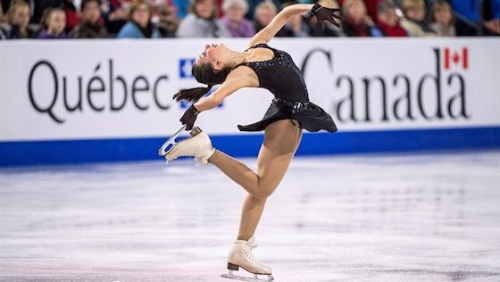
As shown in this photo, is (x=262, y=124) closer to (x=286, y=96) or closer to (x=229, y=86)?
(x=286, y=96)

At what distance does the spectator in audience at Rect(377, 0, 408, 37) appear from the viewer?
13022 millimetres

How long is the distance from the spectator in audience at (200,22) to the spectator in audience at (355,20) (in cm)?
168

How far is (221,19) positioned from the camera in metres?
12.3

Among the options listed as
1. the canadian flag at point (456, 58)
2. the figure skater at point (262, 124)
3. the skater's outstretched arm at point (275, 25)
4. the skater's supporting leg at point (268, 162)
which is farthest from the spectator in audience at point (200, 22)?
the skater's supporting leg at point (268, 162)

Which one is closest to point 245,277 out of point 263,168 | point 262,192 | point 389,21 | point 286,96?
point 262,192

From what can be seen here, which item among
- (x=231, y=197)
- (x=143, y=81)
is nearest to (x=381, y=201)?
(x=231, y=197)

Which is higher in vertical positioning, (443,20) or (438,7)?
(438,7)

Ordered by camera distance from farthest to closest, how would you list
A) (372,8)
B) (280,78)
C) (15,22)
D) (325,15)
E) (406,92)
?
(372,8) < (406,92) < (15,22) < (325,15) < (280,78)

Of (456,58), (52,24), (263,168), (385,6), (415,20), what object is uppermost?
(385,6)

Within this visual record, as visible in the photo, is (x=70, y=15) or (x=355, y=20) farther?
(x=355, y=20)

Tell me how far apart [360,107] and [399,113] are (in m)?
0.50

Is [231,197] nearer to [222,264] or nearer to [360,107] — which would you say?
[222,264]

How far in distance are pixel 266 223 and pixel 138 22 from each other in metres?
4.95

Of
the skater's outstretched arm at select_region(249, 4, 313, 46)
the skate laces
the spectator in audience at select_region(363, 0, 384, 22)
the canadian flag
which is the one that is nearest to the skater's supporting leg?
the skate laces
